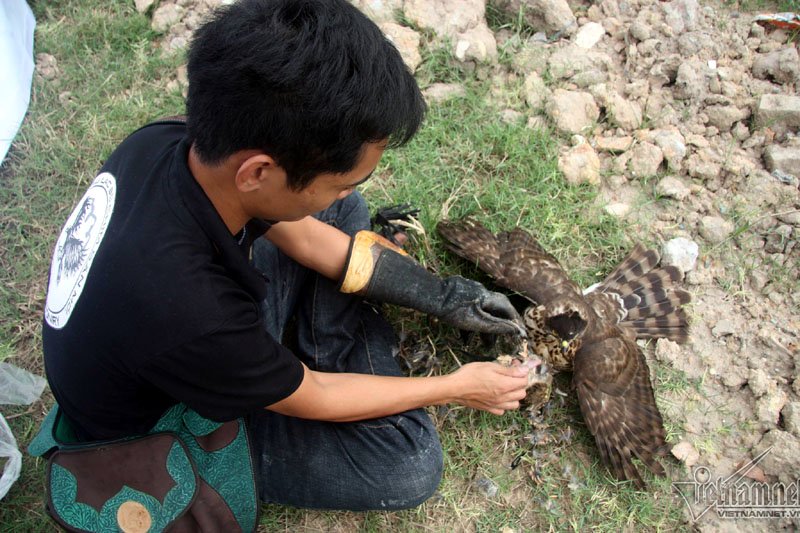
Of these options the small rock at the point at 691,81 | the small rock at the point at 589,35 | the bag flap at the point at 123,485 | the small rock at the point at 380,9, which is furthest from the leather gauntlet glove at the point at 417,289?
the small rock at the point at 589,35

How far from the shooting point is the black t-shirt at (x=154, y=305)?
6.15ft

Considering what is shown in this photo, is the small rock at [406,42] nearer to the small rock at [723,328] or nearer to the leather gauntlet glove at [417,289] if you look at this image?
the leather gauntlet glove at [417,289]

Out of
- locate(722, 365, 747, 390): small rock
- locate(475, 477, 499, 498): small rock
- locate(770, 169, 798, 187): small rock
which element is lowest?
locate(475, 477, 499, 498): small rock

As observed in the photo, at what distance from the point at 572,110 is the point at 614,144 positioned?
347 millimetres

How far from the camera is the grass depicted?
313 cm

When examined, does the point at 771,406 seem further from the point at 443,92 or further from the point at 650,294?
the point at 443,92

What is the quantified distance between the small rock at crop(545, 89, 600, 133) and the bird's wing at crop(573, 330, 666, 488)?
1454mm

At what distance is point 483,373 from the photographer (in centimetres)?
282

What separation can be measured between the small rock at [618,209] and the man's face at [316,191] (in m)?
2.30

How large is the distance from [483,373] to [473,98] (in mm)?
2095

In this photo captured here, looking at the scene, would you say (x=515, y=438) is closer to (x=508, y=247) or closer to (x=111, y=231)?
(x=508, y=247)

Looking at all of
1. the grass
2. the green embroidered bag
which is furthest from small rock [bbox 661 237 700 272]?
the green embroidered bag

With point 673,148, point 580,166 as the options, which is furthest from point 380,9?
point 673,148

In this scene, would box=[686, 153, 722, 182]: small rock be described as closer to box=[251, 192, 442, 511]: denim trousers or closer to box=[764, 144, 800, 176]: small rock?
box=[764, 144, 800, 176]: small rock
